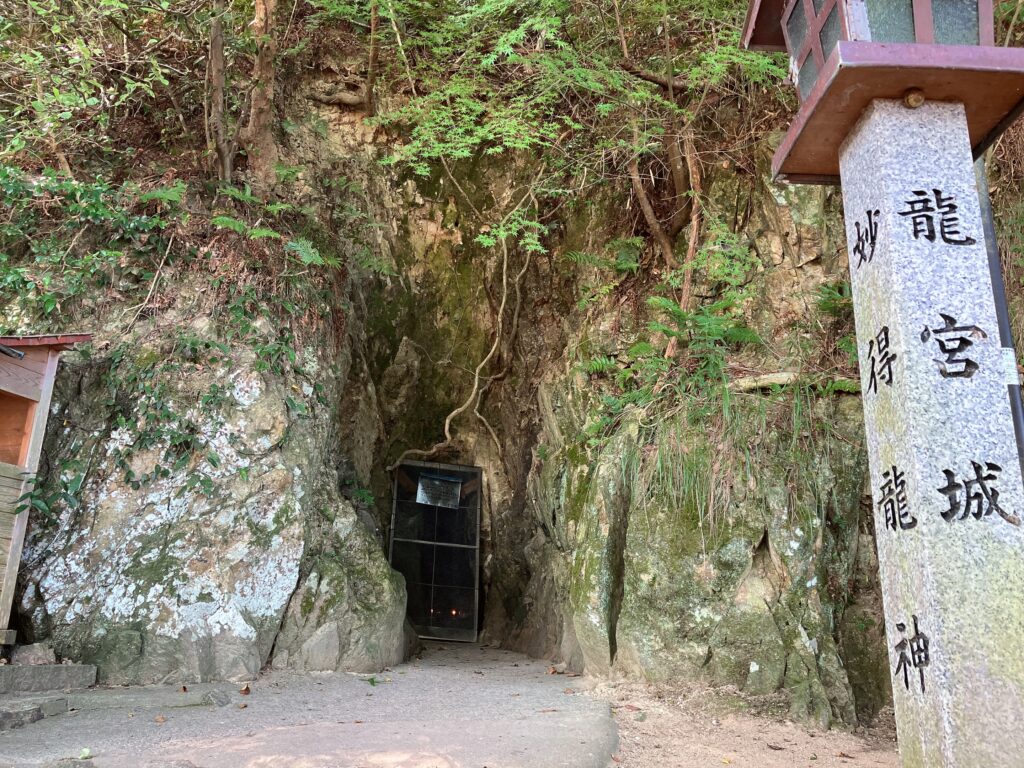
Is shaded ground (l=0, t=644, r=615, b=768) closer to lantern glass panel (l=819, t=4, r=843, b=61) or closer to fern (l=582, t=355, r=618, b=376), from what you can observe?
fern (l=582, t=355, r=618, b=376)

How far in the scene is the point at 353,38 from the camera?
9.20 meters

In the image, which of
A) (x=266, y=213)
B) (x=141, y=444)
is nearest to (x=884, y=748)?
(x=141, y=444)

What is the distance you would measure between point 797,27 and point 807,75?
1.15 feet

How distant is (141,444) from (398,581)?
2.57m

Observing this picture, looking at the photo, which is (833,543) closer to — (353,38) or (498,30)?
(498,30)

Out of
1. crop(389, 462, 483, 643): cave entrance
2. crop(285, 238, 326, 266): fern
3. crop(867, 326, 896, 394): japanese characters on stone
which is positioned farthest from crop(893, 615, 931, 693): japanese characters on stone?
crop(389, 462, 483, 643): cave entrance

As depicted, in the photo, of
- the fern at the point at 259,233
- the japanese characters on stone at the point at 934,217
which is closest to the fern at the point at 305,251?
the fern at the point at 259,233

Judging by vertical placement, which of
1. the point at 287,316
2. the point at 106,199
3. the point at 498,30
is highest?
the point at 498,30

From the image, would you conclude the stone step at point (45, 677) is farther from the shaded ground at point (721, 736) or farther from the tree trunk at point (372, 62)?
the tree trunk at point (372, 62)

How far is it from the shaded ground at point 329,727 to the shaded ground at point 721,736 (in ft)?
0.75

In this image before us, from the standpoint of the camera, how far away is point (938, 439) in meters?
3.03

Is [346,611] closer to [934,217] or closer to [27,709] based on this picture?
[27,709]

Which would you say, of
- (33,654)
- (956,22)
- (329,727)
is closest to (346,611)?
(329,727)

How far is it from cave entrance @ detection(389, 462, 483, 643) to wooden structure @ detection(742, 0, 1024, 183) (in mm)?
6875
